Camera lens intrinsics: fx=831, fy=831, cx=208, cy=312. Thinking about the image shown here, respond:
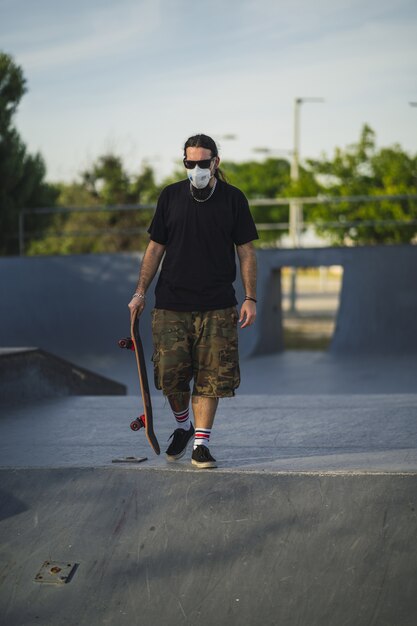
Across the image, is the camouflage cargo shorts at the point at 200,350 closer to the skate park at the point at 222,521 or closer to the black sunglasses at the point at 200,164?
the skate park at the point at 222,521

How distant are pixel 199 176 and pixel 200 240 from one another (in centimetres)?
32

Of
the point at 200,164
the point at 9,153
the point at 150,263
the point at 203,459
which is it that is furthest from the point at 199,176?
the point at 9,153

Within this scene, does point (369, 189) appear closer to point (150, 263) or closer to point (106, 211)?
point (106, 211)

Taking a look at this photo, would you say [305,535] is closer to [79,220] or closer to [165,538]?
[165,538]

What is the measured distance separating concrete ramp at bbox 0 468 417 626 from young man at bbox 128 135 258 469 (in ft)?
1.19

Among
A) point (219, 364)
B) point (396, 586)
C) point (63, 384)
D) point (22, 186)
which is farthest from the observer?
point (22, 186)

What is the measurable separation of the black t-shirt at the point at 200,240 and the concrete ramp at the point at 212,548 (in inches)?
34.6

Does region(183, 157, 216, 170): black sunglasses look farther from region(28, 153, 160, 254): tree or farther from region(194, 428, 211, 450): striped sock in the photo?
region(28, 153, 160, 254): tree

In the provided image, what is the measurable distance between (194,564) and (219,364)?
38.9 inches

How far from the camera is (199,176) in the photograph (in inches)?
159

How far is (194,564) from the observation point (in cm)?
366

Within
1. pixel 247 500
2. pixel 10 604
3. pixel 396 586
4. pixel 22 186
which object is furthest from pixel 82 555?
pixel 22 186

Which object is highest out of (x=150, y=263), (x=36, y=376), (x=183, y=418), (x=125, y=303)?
(x=150, y=263)

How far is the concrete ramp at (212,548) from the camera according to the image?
3.45 m
